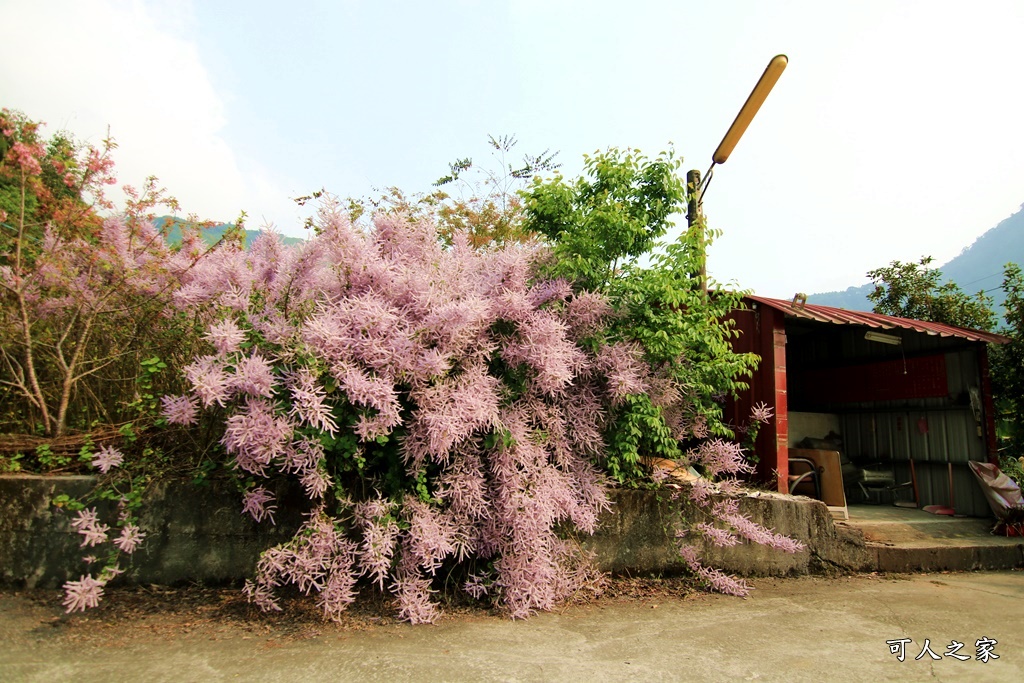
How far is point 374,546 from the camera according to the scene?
400 centimetres

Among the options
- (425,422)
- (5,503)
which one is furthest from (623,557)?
(5,503)

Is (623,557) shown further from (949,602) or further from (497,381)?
(949,602)

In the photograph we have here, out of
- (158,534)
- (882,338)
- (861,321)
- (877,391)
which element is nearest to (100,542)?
(158,534)

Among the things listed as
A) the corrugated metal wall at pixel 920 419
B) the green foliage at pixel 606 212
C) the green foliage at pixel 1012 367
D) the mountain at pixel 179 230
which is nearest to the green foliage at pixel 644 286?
the green foliage at pixel 606 212

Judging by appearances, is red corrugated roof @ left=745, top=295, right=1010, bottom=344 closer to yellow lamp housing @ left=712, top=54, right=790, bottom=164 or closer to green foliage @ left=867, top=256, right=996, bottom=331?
yellow lamp housing @ left=712, top=54, right=790, bottom=164

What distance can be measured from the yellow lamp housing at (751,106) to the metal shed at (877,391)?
1831 mm

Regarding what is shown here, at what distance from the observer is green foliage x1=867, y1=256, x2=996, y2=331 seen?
11.2 meters

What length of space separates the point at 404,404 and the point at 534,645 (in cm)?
182

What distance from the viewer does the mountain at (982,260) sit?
→ 159m

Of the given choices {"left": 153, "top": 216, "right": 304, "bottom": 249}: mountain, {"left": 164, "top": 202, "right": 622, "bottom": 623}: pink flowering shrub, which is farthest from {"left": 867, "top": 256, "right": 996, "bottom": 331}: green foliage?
{"left": 153, "top": 216, "right": 304, "bottom": 249}: mountain

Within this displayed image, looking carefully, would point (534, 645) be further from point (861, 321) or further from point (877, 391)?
A: point (877, 391)

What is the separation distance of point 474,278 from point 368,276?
93 cm

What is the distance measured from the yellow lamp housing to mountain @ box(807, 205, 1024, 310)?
534ft

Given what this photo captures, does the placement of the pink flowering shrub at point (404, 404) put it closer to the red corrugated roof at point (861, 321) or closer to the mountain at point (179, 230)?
the mountain at point (179, 230)
